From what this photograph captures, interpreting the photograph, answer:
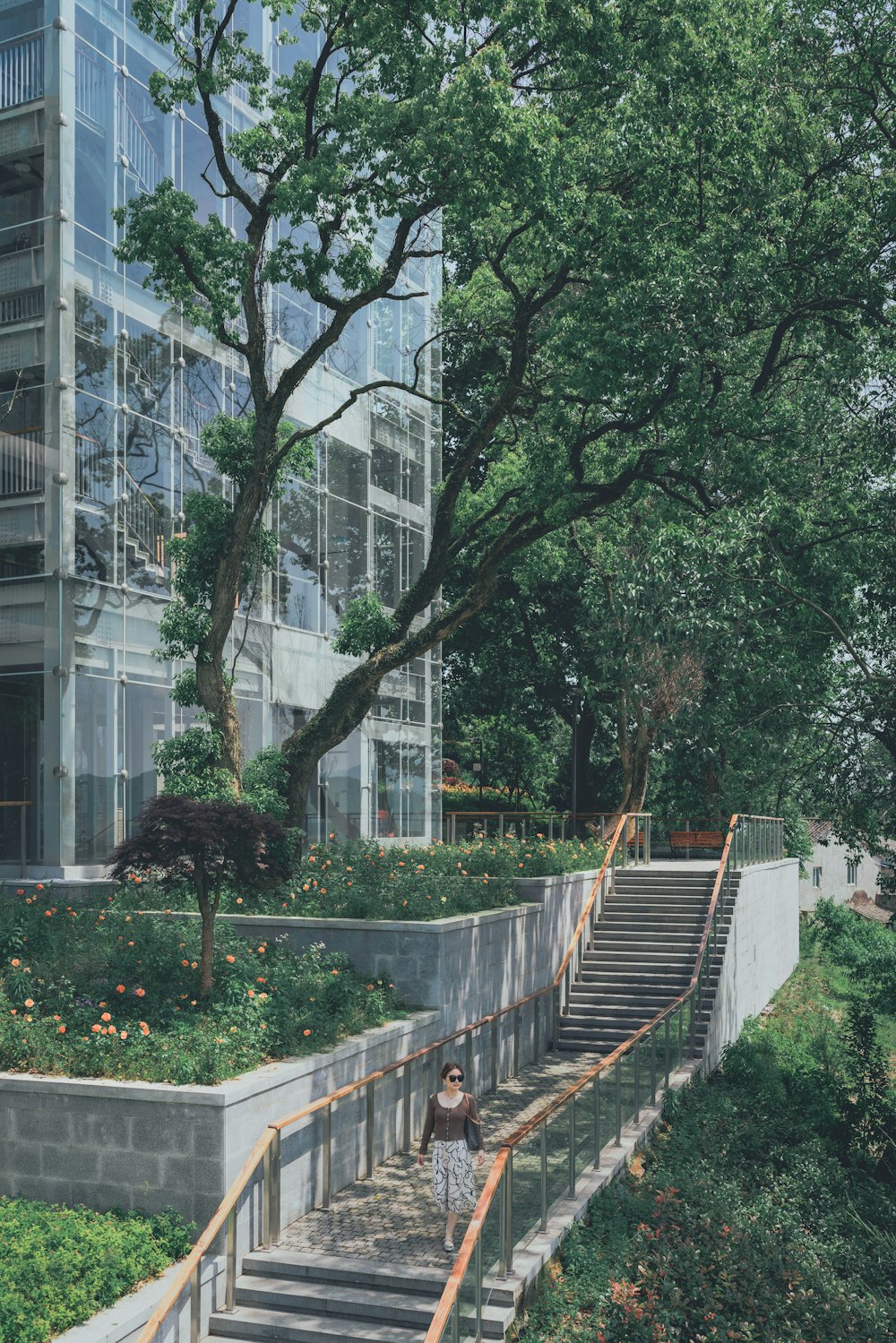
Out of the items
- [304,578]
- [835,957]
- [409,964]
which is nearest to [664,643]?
[409,964]

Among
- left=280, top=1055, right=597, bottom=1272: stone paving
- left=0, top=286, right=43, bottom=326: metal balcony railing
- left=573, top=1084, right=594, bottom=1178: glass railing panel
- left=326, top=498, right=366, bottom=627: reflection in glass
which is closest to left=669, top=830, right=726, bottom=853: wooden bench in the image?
left=326, top=498, right=366, bottom=627: reflection in glass

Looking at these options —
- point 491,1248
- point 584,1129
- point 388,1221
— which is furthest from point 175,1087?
point 584,1129

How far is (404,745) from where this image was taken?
2950cm

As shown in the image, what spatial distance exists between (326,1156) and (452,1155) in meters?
1.65

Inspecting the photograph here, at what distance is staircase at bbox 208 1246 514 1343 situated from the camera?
9.96m

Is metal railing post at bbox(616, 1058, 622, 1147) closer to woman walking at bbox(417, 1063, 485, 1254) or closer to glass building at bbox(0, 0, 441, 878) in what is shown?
woman walking at bbox(417, 1063, 485, 1254)

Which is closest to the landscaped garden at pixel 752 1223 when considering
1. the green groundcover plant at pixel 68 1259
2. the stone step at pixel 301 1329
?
the stone step at pixel 301 1329

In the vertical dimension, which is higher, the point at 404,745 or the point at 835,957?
the point at 404,745

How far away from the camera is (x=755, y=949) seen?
28.4 m

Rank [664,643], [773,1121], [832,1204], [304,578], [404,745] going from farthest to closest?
[404,745] < [304,578] < [773,1121] < [664,643] < [832,1204]

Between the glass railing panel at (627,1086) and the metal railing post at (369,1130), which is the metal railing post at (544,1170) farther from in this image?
the glass railing panel at (627,1086)

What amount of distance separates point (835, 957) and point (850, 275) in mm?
29152

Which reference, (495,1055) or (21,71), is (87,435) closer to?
(21,71)

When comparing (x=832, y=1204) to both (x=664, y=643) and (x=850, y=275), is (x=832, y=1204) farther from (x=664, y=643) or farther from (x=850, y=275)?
(x=850, y=275)
